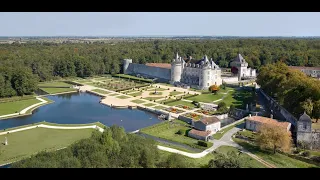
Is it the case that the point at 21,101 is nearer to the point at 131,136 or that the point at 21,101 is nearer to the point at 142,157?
the point at 131,136

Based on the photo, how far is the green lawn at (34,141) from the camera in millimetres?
17884

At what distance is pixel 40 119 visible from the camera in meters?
26.5

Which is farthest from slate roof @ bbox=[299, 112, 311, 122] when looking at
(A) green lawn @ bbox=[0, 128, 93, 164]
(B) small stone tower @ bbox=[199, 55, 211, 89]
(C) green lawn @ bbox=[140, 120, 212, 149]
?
(B) small stone tower @ bbox=[199, 55, 211, 89]

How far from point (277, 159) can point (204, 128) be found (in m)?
5.94

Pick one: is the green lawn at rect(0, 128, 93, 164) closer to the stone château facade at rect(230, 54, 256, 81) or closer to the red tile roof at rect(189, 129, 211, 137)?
the red tile roof at rect(189, 129, 211, 137)

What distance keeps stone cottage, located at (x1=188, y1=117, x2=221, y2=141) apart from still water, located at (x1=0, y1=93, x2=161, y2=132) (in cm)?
462

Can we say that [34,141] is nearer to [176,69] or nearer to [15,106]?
[15,106]

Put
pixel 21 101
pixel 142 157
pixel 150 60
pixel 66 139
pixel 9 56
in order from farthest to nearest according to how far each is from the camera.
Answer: pixel 150 60 < pixel 9 56 < pixel 21 101 < pixel 66 139 < pixel 142 157

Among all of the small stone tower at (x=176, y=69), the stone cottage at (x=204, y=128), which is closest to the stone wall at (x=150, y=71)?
the small stone tower at (x=176, y=69)

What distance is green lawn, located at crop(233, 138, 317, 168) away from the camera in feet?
54.9

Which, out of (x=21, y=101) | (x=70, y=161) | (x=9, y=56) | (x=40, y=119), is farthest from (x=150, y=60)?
(x=70, y=161)

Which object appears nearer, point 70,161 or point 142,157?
point 70,161
